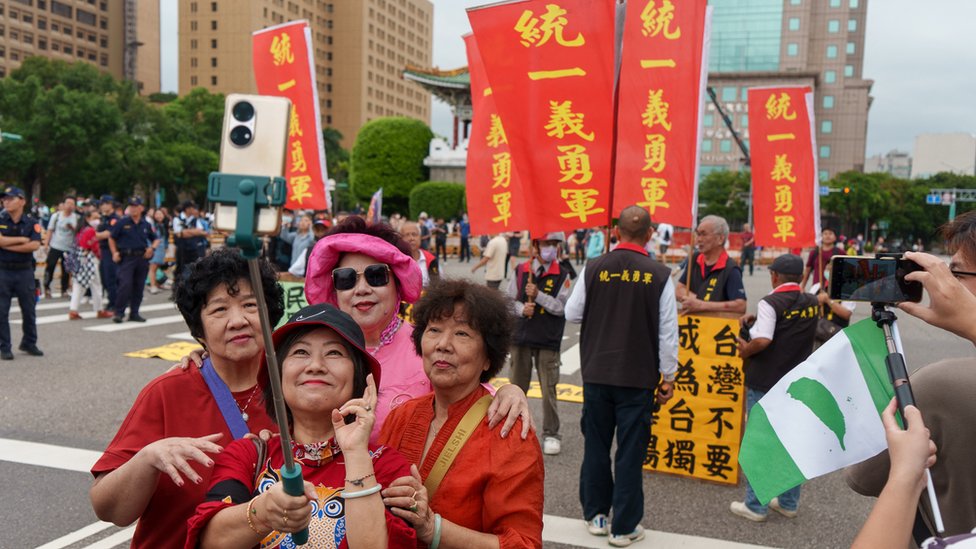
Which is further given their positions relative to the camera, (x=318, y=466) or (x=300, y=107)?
(x=300, y=107)

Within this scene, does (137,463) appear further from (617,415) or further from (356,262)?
(617,415)

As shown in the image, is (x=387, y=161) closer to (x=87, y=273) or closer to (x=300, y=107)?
(x=87, y=273)

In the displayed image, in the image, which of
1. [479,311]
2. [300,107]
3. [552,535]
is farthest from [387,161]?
[479,311]

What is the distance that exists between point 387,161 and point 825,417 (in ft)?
→ 151

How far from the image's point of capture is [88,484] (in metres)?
4.79

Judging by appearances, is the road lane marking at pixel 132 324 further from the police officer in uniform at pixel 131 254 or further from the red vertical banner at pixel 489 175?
the red vertical banner at pixel 489 175

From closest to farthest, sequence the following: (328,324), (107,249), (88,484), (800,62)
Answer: (328,324)
(88,484)
(107,249)
(800,62)

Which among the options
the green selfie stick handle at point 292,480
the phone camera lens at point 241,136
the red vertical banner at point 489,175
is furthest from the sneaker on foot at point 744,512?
the phone camera lens at point 241,136

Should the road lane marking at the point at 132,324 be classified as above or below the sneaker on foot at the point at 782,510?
below

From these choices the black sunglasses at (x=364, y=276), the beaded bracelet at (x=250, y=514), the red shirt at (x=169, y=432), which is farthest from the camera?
the black sunglasses at (x=364, y=276)

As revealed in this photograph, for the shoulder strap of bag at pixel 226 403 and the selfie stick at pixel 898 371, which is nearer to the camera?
the selfie stick at pixel 898 371

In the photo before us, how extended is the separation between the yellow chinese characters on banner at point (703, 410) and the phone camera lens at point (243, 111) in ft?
15.6

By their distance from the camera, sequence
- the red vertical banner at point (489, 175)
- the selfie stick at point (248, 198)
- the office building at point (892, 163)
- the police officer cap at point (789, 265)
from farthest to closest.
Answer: the office building at point (892, 163) → the red vertical banner at point (489, 175) → the police officer cap at point (789, 265) → the selfie stick at point (248, 198)

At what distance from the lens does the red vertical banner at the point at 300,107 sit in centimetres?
754
